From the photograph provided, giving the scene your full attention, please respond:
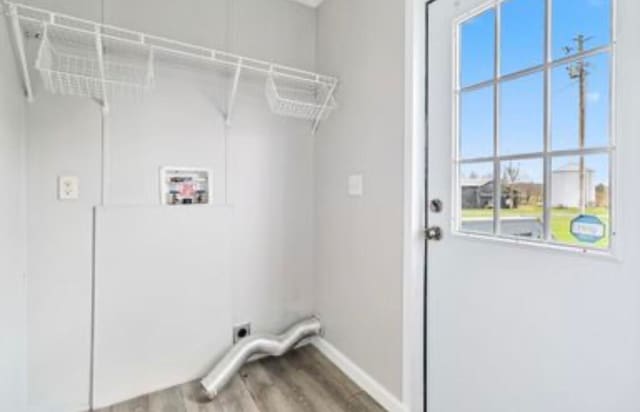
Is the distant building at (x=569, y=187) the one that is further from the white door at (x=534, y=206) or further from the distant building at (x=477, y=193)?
the distant building at (x=477, y=193)

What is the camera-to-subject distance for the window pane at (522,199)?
112cm

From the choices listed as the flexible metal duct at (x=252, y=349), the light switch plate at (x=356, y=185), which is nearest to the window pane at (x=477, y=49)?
the light switch plate at (x=356, y=185)

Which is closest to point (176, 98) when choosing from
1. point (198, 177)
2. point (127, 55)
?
point (127, 55)

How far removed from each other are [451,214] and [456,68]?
25.2 inches

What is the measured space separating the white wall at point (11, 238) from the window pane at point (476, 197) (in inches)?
71.3

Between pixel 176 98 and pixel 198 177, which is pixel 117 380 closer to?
pixel 198 177

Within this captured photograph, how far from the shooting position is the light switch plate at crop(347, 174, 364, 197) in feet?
6.21

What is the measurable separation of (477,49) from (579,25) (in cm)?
36

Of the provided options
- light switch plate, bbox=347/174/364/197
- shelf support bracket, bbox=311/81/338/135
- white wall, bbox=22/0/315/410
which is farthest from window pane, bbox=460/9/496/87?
white wall, bbox=22/0/315/410

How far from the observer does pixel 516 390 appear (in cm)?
118

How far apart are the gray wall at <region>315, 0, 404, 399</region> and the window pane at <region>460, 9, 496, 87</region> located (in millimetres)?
316

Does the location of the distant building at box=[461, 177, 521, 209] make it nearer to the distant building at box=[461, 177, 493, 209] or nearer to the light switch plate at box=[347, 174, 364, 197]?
the distant building at box=[461, 177, 493, 209]

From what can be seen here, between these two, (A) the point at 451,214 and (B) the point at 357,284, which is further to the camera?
(B) the point at 357,284

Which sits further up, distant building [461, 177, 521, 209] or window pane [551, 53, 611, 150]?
window pane [551, 53, 611, 150]
